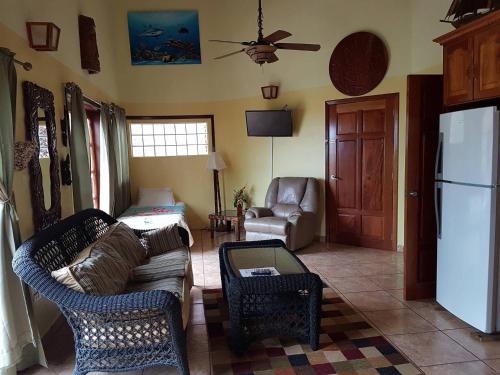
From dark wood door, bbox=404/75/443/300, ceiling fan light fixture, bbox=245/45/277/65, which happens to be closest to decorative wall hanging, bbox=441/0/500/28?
dark wood door, bbox=404/75/443/300

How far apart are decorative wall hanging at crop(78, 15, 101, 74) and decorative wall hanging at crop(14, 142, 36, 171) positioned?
1763mm

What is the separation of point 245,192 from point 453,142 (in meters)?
3.91

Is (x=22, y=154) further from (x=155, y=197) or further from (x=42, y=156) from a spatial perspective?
(x=155, y=197)

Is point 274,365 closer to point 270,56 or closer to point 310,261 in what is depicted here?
point 310,261

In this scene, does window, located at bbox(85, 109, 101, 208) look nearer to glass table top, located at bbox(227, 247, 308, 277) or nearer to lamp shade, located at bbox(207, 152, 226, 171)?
lamp shade, located at bbox(207, 152, 226, 171)

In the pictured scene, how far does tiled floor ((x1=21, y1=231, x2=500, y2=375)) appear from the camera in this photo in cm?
240

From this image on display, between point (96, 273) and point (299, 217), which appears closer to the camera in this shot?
point (96, 273)

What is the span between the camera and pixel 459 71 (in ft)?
9.36

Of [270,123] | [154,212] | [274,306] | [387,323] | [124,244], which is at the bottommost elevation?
[387,323]

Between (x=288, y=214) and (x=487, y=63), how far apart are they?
10.4 ft

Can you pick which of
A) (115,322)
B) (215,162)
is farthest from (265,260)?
(215,162)

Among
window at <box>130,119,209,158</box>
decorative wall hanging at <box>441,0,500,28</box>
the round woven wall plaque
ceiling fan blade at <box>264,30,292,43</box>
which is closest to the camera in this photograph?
decorative wall hanging at <box>441,0,500,28</box>

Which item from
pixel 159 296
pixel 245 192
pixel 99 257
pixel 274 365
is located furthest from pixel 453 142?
pixel 245 192

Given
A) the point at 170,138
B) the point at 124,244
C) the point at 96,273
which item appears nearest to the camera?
the point at 96,273
